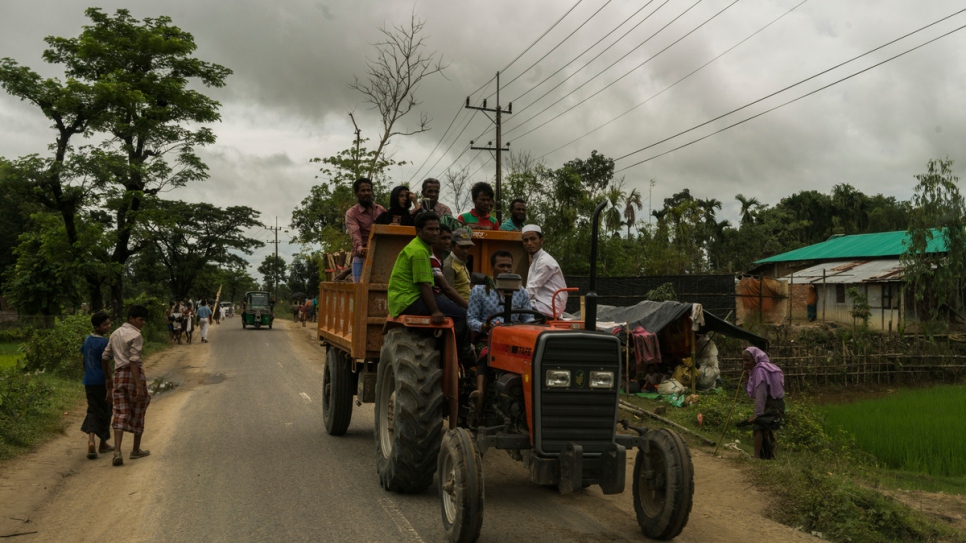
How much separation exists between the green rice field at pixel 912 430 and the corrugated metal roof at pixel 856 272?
13770mm

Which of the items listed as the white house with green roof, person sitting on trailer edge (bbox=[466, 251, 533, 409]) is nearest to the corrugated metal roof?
the white house with green roof

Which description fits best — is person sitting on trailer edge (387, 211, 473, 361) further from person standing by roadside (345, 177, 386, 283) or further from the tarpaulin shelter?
the tarpaulin shelter

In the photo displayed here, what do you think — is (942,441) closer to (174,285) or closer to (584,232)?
(584,232)

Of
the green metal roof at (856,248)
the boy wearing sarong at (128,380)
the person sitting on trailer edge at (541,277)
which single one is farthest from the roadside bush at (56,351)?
the green metal roof at (856,248)

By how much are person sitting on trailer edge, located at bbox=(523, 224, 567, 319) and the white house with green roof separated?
21.3 meters

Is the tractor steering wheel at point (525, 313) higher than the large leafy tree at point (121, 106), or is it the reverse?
the large leafy tree at point (121, 106)

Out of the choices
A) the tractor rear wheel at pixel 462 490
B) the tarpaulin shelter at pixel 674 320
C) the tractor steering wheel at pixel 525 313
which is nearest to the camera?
the tractor rear wheel at pixel 462 490

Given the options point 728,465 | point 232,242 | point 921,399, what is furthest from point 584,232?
point 232,242

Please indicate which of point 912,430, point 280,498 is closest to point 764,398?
point 912,430

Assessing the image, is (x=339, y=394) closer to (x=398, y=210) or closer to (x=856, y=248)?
(x=398, y=210)

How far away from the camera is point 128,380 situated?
8.48m

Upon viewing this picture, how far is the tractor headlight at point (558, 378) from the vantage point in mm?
5266

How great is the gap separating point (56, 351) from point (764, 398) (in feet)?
47.6

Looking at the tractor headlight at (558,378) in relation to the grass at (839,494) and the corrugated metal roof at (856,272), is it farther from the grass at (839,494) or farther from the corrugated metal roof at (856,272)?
the corrugated metal roof at (856,272)
